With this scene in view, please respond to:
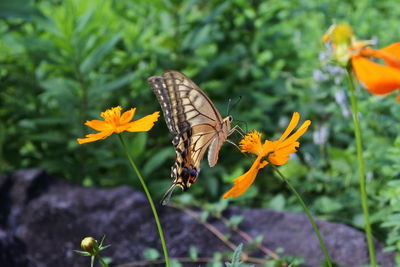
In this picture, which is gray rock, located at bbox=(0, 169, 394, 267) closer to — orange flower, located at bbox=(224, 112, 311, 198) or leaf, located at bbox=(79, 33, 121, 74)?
leaf, located at bbox=(79, 33, 121, 74)

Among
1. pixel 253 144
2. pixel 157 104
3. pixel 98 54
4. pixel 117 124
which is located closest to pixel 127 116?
pixel 117 124

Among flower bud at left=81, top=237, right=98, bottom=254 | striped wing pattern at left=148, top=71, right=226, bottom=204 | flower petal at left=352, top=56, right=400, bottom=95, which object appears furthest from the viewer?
striped wing pattern at left=148, top=71, right=226, bottom=204

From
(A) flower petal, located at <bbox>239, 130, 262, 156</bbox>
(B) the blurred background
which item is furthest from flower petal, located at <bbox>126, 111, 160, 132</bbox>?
(B) the blurred background

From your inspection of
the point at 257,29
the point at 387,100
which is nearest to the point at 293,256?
the point at 387,100

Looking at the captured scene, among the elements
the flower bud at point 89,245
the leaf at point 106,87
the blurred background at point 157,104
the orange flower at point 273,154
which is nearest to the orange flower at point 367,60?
the orange flower at point 273,154

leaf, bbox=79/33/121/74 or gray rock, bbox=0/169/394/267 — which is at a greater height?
leaf, bbox=79/33/121/74

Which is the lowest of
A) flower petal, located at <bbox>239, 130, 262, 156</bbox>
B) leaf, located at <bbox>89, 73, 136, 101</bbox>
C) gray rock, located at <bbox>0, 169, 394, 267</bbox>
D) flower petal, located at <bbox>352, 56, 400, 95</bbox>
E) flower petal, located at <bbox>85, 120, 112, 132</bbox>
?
gray rock, located at <bbox>0, 169, 394, 267</bbox>

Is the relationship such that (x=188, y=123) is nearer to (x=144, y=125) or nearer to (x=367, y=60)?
(x=144, y=125)

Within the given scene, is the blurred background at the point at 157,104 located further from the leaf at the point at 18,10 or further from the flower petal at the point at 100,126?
the flower petal at the point at 100,126
